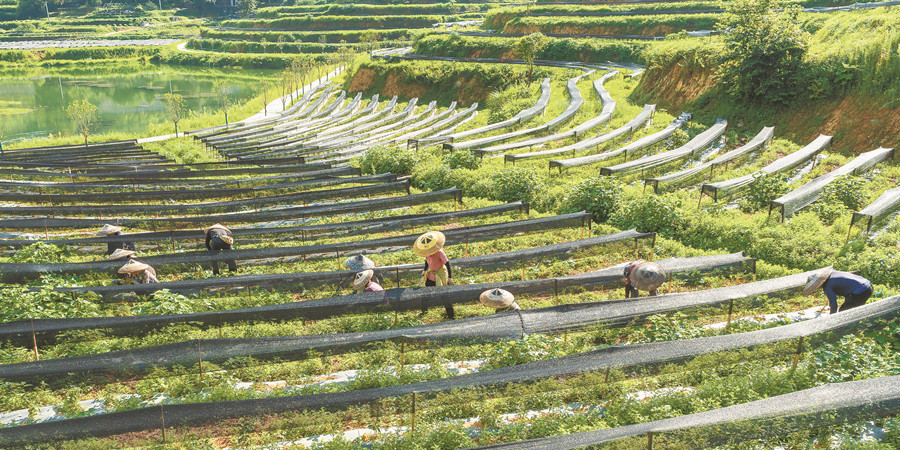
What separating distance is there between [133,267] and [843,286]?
12535mm

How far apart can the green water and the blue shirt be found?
45.8 metres

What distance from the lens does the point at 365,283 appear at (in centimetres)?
995

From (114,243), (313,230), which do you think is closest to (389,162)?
(313,230)

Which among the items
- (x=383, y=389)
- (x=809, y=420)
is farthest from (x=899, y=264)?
(x=383, y=389)

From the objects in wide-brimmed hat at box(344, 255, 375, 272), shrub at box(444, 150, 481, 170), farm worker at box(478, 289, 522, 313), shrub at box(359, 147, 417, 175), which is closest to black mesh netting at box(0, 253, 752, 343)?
wide-brimmed hat at box(344, 255, 375, 272)

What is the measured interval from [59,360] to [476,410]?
5.78 metres

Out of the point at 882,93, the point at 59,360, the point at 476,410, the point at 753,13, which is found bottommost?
the point at 476,410

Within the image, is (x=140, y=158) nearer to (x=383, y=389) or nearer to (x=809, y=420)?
(x=383, y=389)

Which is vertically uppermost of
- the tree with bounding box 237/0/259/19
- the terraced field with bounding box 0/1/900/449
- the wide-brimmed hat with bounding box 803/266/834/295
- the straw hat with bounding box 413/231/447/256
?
the tree with bounding box 237/0/259/19

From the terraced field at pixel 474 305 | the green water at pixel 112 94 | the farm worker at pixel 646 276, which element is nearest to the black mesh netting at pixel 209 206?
the terraced field at pixel 474 305

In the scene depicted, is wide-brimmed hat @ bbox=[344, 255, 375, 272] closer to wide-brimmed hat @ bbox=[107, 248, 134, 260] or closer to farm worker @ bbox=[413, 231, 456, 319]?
farm worker @ bbox=[413, 231, 456, 319]

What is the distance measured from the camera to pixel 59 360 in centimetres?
754

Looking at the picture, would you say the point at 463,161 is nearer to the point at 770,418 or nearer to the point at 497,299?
the point at 497,299

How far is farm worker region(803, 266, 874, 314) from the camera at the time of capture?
8.52 meters
